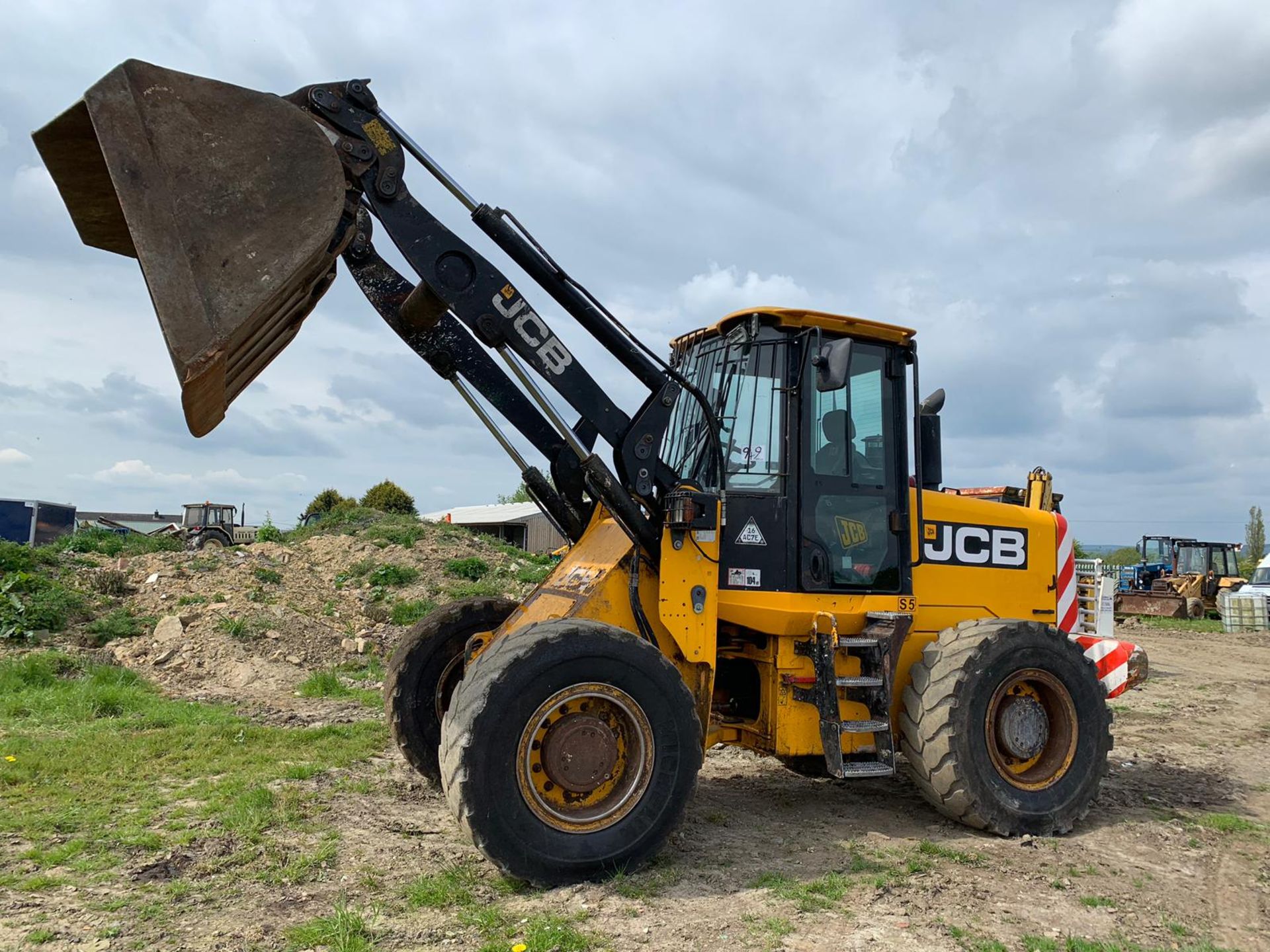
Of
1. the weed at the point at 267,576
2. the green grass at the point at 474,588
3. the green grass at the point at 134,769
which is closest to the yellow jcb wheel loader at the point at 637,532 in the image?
the green grass at the point at 134,769

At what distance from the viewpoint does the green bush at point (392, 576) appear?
1755cm

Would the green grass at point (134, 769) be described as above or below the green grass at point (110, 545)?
below

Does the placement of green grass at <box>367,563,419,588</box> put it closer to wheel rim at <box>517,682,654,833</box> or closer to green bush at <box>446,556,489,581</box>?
green bush at <box>446,556,489,581</box>

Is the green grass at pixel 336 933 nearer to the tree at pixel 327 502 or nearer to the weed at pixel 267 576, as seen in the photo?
the weed at pixel 267 576

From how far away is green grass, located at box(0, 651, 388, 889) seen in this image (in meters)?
5.14

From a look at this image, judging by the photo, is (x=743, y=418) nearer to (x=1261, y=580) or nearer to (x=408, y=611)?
(x=408, y=611)

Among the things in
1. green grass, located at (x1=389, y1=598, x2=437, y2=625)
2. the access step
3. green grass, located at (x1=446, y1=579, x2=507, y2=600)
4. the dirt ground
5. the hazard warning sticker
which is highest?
the hazard warning sticker

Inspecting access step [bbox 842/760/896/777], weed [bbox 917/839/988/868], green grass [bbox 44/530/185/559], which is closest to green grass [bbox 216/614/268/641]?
green grass [bbox 44/530/185/559]

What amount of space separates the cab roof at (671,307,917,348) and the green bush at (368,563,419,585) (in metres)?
12.3

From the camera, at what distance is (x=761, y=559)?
5.82 m

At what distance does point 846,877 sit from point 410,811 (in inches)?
108

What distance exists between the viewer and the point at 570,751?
4793 millimetres

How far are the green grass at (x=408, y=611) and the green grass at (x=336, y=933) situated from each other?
10431 millimetres

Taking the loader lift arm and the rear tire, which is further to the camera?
the rear tire
